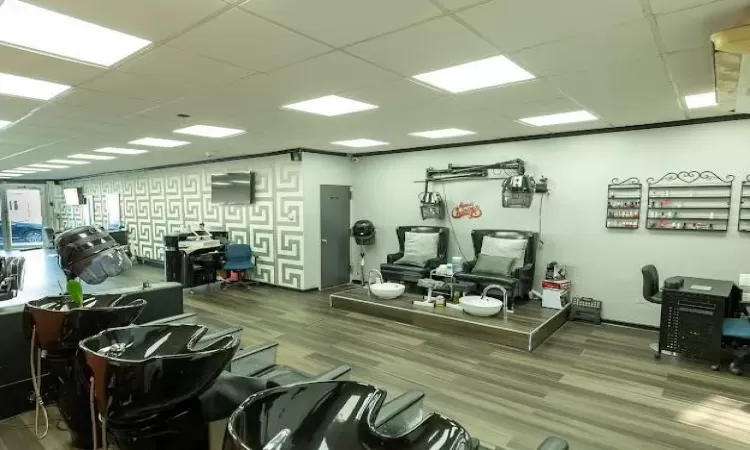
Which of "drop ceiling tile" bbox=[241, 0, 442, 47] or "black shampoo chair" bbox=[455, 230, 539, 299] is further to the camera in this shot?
"black shampoo chair" bbox=[455, 230, 539, 299]

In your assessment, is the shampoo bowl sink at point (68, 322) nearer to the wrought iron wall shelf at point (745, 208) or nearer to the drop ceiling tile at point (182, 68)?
the drop ceiling tile at point (182, 68)

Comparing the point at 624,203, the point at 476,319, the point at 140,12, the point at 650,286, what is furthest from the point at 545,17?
the point at 624,203

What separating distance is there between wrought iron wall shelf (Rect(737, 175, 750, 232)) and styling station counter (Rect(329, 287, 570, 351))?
2.01 meters

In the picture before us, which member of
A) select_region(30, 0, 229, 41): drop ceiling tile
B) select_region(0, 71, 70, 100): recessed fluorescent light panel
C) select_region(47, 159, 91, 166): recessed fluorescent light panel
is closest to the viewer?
select_region(30, 0, 229, 41): drop ceiling tile

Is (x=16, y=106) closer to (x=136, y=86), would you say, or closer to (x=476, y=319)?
(x=136, y=86)

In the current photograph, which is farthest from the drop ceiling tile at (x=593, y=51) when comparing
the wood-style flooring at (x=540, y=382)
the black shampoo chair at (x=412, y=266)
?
the black shampoo chair at (x=412, y=266)

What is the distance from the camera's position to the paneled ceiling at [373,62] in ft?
5.99

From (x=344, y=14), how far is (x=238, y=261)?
6.06 meters

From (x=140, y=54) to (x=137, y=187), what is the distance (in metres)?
9.09

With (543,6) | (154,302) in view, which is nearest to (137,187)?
(154,302)

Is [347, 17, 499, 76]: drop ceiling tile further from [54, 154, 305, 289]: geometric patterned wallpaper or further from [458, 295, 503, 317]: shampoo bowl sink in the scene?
[54, 154, 305, 289]: geometric patterned wallpaper

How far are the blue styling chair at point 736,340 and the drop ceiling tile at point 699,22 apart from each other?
2.72 m

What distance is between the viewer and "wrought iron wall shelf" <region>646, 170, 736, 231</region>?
4320 millimetres

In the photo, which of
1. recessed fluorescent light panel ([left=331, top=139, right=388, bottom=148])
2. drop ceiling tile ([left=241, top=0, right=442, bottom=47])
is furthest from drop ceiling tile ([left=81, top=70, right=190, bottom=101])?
recessed fluorescent light panel ([left=331, top=139, right=388, bottom=148])
